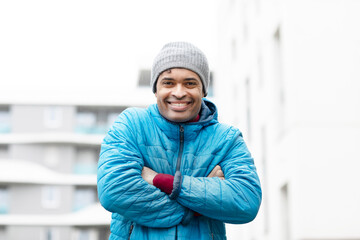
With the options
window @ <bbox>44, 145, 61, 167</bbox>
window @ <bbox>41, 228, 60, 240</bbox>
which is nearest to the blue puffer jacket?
window @ <bbox>41, 228, 60, 240</bbox>

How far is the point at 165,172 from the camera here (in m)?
3.02

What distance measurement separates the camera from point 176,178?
2.91 m

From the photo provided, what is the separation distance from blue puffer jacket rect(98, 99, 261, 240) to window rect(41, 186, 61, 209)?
46.3 metres

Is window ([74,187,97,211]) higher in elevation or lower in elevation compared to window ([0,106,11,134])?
lower

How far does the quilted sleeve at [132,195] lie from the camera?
9.39 feet

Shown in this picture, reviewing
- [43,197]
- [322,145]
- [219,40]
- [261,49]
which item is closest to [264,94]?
[261,49]

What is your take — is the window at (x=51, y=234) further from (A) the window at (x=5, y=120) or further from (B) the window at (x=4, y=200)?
(A) the window at (x=5, y=120)

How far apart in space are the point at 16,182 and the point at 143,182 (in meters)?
46.7

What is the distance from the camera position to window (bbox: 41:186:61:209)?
4822 cm

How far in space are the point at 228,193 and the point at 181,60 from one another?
0.62 m

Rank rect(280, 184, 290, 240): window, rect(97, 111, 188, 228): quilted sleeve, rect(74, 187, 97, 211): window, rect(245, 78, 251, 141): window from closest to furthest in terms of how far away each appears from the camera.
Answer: rect(97, 111, 188, 228): quilted sleeve
rect(280, 184, 290, 240): window
rect(245, 78, 251, 141): window
rect(74, 187, 97, 211): window

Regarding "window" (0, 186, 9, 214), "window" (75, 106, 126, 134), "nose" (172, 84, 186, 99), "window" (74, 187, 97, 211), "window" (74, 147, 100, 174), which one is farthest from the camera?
"window" (75, 106, 126, 134)

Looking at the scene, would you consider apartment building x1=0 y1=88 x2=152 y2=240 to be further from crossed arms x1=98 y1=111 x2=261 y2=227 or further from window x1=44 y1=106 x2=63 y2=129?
crossed arms x1=98 y1=111 x2=261 y2=227

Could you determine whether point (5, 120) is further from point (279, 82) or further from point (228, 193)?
point (228, 193)
